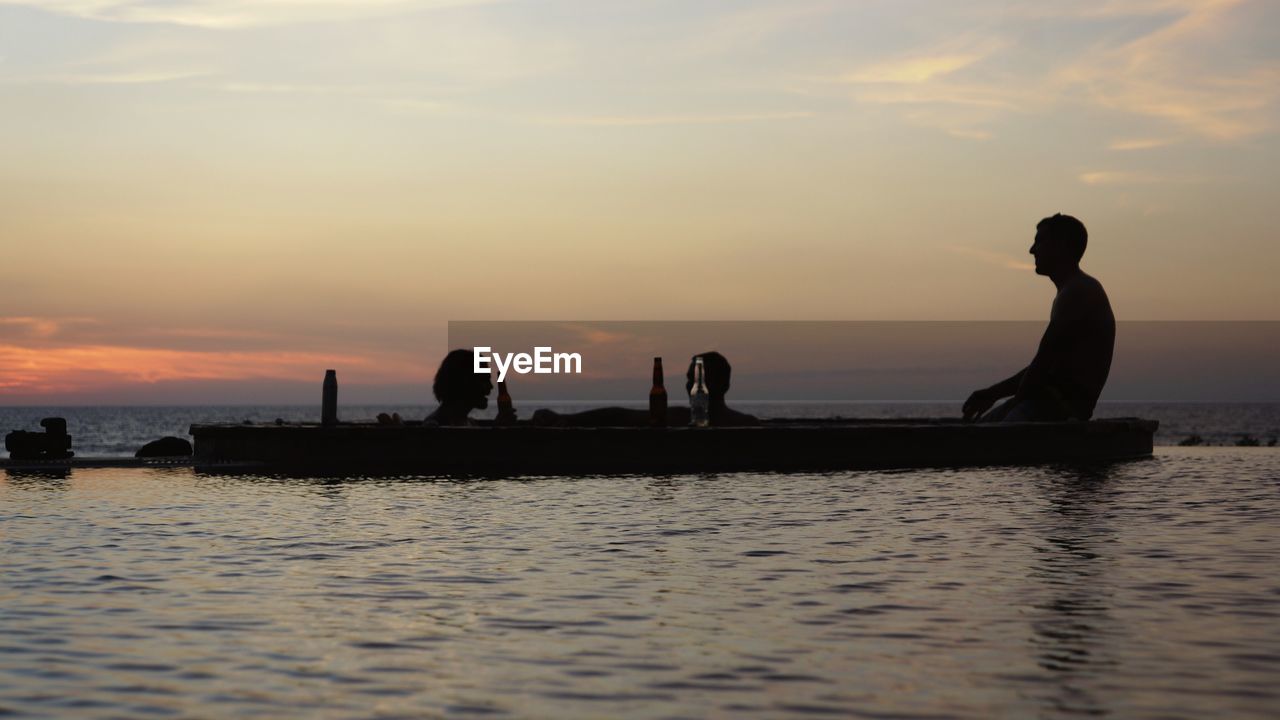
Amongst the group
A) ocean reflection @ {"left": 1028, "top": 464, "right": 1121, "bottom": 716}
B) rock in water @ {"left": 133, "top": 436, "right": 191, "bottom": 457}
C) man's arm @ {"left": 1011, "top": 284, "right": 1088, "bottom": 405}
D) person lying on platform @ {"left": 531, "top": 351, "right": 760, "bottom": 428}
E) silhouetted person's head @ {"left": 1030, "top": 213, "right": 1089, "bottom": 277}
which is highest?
silhouetted person's head @ {"left": 1030, "top": 213, "right": 1089, "bottom": 277}

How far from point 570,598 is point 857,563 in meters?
2.25

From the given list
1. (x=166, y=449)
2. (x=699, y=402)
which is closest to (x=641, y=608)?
(x=699, y=402)

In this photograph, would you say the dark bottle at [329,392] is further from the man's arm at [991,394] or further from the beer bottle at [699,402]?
the man's arm at [991,394]

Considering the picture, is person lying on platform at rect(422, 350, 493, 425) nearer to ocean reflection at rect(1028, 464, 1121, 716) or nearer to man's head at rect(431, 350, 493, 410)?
man's head at rect(431, 350, 493, 410)

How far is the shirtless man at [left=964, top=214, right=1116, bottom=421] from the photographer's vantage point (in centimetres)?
2105

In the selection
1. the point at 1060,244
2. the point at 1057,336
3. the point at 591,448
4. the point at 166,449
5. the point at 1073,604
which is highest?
the point at 1060,244

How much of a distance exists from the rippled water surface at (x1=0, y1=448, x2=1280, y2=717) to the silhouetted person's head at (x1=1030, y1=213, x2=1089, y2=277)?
328 inches

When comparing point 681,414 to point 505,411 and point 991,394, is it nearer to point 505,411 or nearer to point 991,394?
point 505,411

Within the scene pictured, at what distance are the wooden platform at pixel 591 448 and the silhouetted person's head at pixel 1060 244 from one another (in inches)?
117

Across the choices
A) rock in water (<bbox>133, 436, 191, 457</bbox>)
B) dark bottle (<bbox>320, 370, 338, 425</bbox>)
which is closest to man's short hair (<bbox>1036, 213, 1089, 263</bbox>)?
dark bottle (<bbox>320, 370, 338, 425</bbox>)

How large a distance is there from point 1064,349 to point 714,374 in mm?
5745

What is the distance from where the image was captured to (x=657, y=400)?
18688 millimetres

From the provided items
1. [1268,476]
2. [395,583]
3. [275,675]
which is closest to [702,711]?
[275,675]

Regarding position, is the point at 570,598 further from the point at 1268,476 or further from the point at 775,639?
the point at 1268,476
